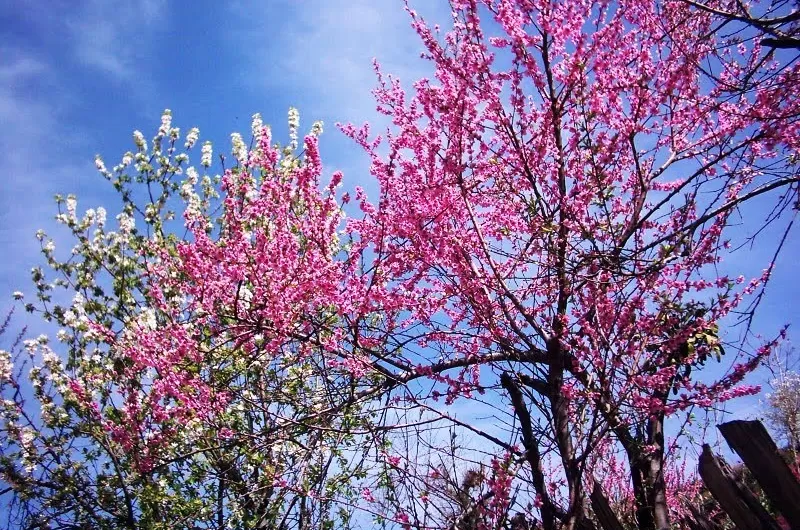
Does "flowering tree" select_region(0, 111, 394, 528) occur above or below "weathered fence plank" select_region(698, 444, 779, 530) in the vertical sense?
above

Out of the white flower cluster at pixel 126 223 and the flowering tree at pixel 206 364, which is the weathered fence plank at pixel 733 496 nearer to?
the flowering tree at pixel 206 364

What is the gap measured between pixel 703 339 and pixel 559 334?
2365 millimetres

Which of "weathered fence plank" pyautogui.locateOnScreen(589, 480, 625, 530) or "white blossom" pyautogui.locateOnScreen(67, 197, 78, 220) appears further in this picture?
"white blossom" pyautogui.locateOnScreen(67, 197, 78, 220)

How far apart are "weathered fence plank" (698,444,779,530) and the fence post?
0.10 m

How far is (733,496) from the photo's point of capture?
2.97 m

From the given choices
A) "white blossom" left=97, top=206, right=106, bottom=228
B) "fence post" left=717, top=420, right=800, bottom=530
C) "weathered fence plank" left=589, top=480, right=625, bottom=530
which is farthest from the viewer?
"white blossom" left=97, top=206, right=106, bottom=228

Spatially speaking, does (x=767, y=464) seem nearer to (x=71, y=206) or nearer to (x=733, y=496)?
(x=733, y=496)

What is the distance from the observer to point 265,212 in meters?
5.56

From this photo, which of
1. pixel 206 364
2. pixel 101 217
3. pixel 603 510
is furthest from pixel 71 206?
pixel 603 510

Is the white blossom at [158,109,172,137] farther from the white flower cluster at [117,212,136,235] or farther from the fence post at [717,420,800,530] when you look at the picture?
the fence post at [717,420,800,530]

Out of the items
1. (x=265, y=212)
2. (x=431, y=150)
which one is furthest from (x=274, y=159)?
(x=431, y=150)

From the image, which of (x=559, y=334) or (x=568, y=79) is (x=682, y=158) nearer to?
(x=568, y=79)

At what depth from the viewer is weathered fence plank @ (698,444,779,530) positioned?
288cm

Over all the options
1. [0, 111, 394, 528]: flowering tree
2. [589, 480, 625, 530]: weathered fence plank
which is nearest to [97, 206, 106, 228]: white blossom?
[0, 111, 394, 528]: flowering tree
